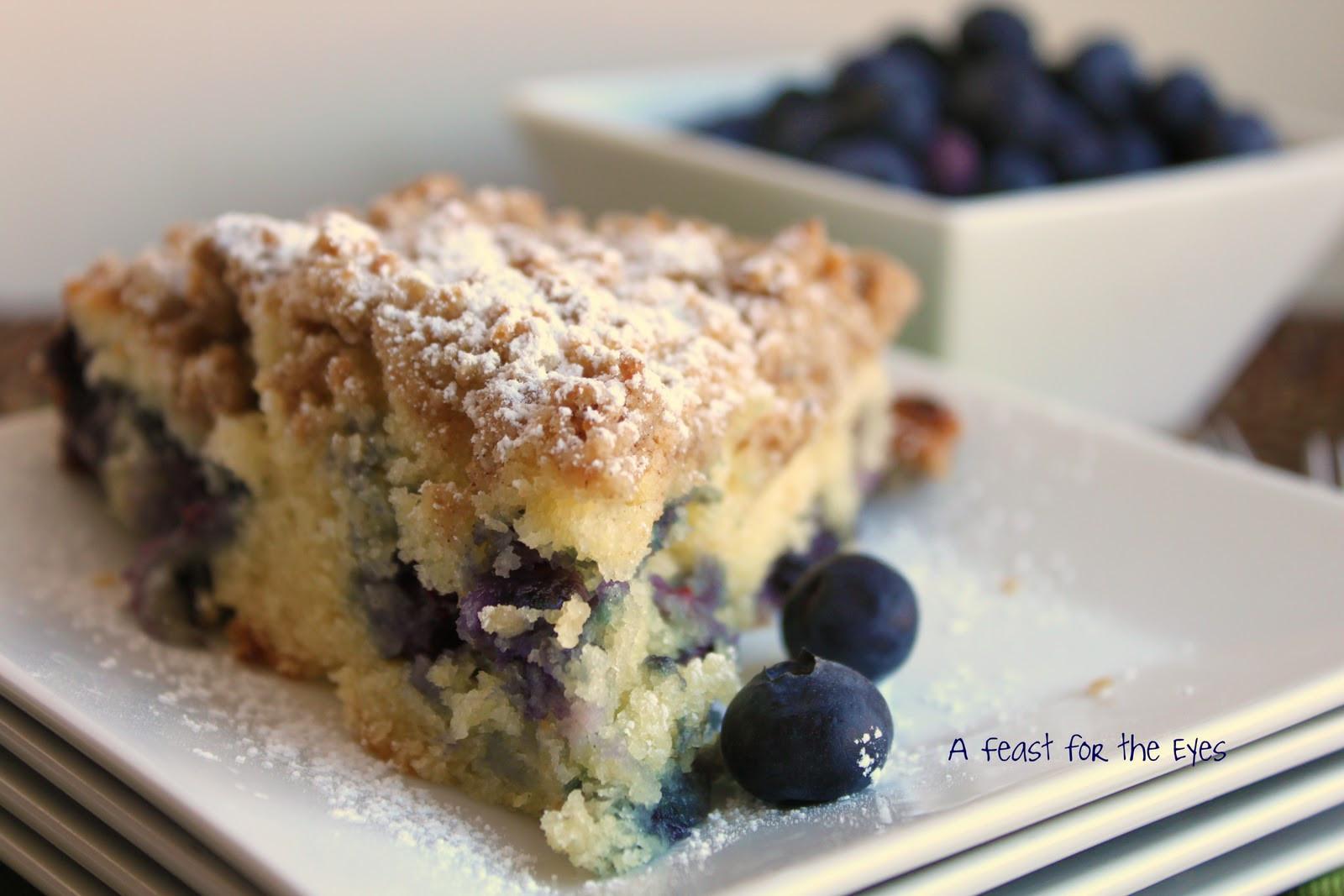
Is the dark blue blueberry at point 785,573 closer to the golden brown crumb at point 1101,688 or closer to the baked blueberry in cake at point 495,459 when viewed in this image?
the baked blueberry in cake at point 495,459

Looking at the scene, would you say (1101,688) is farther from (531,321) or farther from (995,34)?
(995,34)

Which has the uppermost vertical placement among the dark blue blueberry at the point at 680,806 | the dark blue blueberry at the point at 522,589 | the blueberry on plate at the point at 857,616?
the dark blue blueberry at the point at 522,589

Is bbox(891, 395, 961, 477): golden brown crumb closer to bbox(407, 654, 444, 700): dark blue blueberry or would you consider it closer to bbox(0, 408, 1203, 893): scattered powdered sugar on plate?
bbox(0, 408, 1203, 893): scattered powdered sugar on plate

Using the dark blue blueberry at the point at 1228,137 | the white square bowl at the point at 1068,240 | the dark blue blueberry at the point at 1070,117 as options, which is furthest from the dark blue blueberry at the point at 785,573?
the dark blue blueberry at the point at 1228,137

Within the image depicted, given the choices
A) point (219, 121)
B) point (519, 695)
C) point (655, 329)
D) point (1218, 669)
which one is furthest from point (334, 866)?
point (219, 121)

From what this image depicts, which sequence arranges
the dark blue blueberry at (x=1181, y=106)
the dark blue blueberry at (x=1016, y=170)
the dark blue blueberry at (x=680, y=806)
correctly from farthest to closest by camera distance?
1. the dark blue blueberry at (x=1181, y=106)
2. the dark blue blueberry at (x=1016, y=170)
3. the dark blue blueberry at (x=680, y=806)

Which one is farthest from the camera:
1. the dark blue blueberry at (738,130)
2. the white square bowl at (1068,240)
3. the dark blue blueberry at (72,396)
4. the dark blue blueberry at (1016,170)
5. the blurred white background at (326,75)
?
the blurred white background at (326,75)

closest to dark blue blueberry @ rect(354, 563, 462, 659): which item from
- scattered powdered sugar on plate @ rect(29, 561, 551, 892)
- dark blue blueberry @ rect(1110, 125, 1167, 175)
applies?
scattered powdered sugar on plate @ rect(29, 561, 551, 892)
